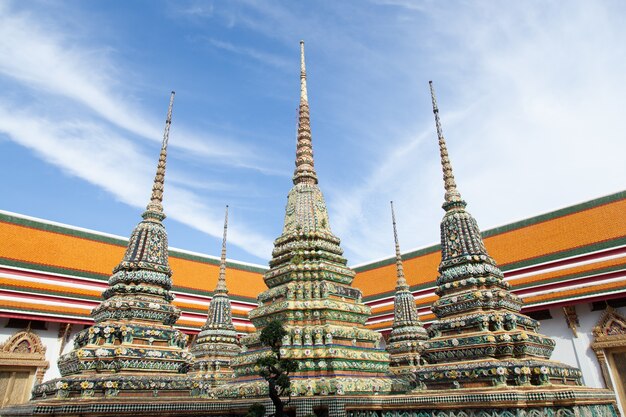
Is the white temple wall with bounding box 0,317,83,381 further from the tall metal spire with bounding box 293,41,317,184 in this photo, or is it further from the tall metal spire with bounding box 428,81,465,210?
the tall metal spire with bounding box 428,81,465,210

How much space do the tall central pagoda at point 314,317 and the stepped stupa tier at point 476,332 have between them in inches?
49.9

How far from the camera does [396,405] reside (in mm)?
6535

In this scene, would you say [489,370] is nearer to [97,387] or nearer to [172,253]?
[97,387]

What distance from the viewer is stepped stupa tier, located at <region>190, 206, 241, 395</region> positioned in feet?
48.7

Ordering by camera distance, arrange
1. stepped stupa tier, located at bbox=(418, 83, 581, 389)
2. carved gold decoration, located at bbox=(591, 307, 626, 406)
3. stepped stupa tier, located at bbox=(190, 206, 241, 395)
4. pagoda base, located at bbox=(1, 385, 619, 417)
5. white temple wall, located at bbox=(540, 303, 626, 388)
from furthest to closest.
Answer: white temple wall, located at bbox=(540, 303, 626, 388) < carved gold decoration, located at bbox=(591, 307, 626, 406) < stepped stupa tier, located at bbox=(190, 206, 241, 395) < stepped stupa tier, located at bbox=(418, 83, 581, 389) < pagoda base, located at bbox=(1, 385, 619, 417)

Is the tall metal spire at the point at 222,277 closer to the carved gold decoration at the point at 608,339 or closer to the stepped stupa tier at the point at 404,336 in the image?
the stepped stupa tier at the point at 404,336

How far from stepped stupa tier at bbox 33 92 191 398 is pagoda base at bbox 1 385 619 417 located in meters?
0.53

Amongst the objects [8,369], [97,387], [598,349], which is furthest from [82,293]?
[598,349]

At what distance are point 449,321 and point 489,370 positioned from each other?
128 centimetres

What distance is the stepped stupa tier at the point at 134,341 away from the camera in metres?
7.15

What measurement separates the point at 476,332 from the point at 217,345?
10.9m

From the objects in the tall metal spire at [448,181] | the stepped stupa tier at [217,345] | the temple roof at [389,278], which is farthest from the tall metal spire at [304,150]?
the temple roof at [389,278]

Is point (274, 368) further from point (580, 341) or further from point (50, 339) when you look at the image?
point (50, 339)

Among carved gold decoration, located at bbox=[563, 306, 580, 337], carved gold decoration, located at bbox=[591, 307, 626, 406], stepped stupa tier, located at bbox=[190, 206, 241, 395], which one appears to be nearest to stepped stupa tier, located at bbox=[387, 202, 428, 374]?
stepped stupa tier, located at bbox=[190, 206, 241, 395]
